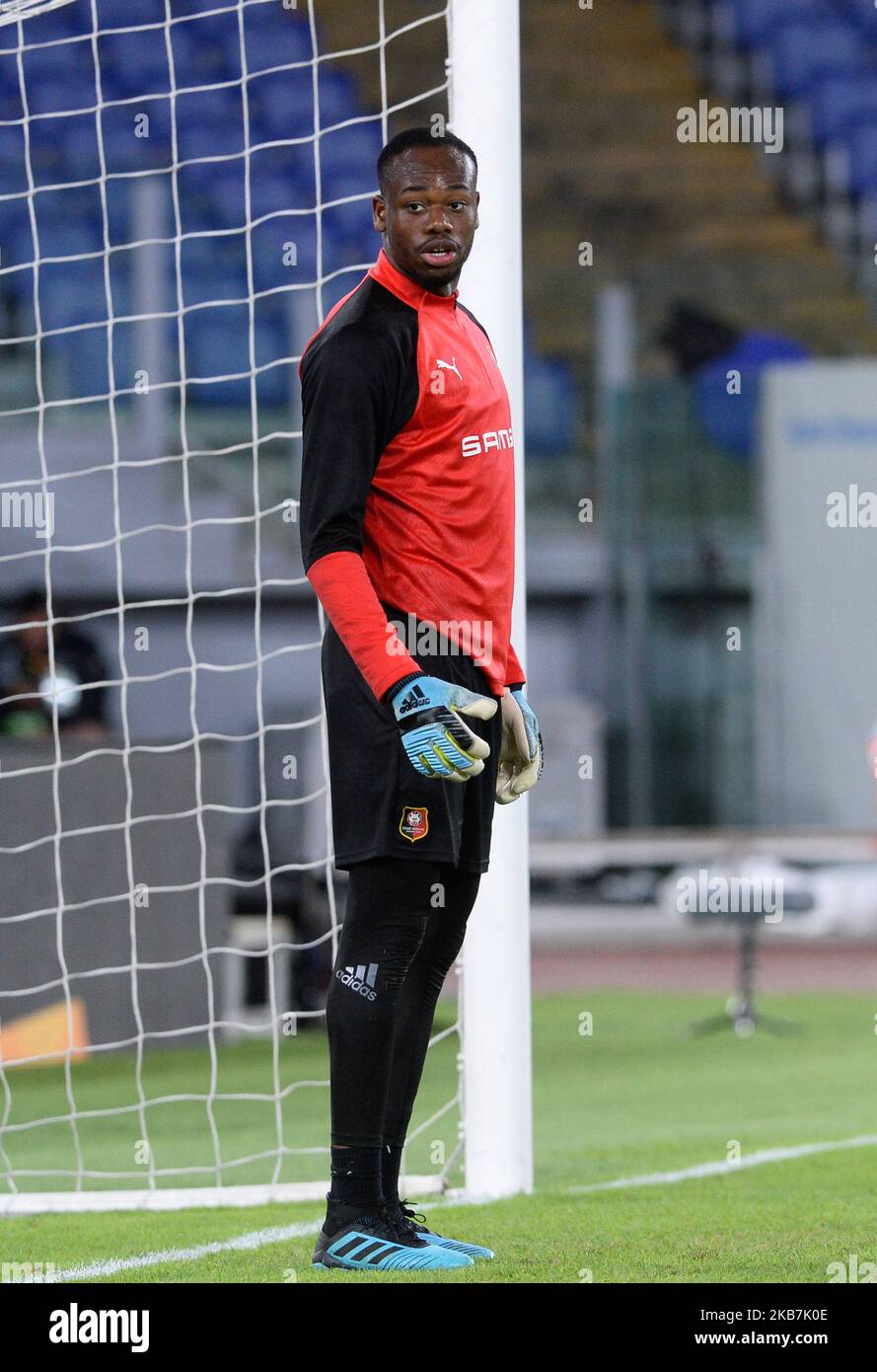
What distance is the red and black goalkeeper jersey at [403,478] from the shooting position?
2.58m

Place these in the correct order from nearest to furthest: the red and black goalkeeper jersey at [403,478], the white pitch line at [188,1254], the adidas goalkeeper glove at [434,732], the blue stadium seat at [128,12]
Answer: the adidas goalkeeper glove at [434,732]
the red and black goalkeeper jersey at [403,478]
the white pitch line at [188,1254]
the blue stadium seat at [128,12]

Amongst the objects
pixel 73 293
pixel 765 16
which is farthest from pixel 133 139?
pixel 765 16

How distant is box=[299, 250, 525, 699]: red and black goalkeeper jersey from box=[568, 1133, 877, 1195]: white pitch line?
1589 millimetres

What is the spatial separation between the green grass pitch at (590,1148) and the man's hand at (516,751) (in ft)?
2.34

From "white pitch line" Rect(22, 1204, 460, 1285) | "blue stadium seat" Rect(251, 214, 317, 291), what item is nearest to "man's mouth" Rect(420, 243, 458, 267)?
"white pitch line" Rect(22, 1204, 460, 1285)

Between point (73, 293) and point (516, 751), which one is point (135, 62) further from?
point (516, 751)

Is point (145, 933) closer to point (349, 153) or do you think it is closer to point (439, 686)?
point (439, 686)

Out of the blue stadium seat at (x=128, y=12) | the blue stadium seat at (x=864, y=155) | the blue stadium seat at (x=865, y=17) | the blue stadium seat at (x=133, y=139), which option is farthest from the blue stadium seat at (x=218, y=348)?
the blue stadium seat at (x=865, y=17)

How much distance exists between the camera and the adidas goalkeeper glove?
2.47 meters

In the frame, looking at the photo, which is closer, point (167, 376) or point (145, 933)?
point (145, 933)

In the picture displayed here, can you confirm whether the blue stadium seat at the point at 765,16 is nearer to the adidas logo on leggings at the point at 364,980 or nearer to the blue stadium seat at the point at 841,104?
the blue stadium seat at the point at 841,104

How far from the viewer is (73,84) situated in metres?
13.4
